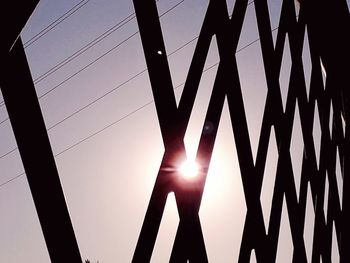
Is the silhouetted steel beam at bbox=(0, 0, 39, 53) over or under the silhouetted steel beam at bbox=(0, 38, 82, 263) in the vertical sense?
over

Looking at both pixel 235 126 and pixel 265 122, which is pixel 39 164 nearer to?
pixel 235 126

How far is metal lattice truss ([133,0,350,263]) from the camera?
4.89 ft

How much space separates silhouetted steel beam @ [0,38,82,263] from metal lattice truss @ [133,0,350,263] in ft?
0.91

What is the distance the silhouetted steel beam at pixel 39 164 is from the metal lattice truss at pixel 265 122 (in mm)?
276

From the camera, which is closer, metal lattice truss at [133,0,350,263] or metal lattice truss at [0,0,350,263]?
metal lattice truss at [0,0,350,263]

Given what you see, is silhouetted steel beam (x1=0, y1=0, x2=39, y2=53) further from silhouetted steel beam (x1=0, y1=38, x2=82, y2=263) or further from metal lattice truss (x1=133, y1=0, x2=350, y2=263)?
metal lattice truss (x1=133, y1=0, x2=350, y2=263)

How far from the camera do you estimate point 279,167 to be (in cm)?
219

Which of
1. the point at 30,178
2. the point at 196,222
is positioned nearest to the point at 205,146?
the point at 196,222

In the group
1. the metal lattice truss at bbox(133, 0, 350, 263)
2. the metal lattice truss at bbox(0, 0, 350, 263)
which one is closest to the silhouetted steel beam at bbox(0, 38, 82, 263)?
the metal lattice truss at bbox(0, 0, 350, 263)

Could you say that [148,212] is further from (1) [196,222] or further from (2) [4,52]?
(2) [4,52]

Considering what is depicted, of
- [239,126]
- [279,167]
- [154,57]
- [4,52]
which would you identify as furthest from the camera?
[279,167]

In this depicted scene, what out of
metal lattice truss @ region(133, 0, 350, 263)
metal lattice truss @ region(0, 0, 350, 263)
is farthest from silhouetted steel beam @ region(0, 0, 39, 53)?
metal lattice truss @ region(133, 0, 350, 263)

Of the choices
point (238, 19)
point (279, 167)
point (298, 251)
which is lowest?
point (298, 251)

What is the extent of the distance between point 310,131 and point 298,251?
0.77m
